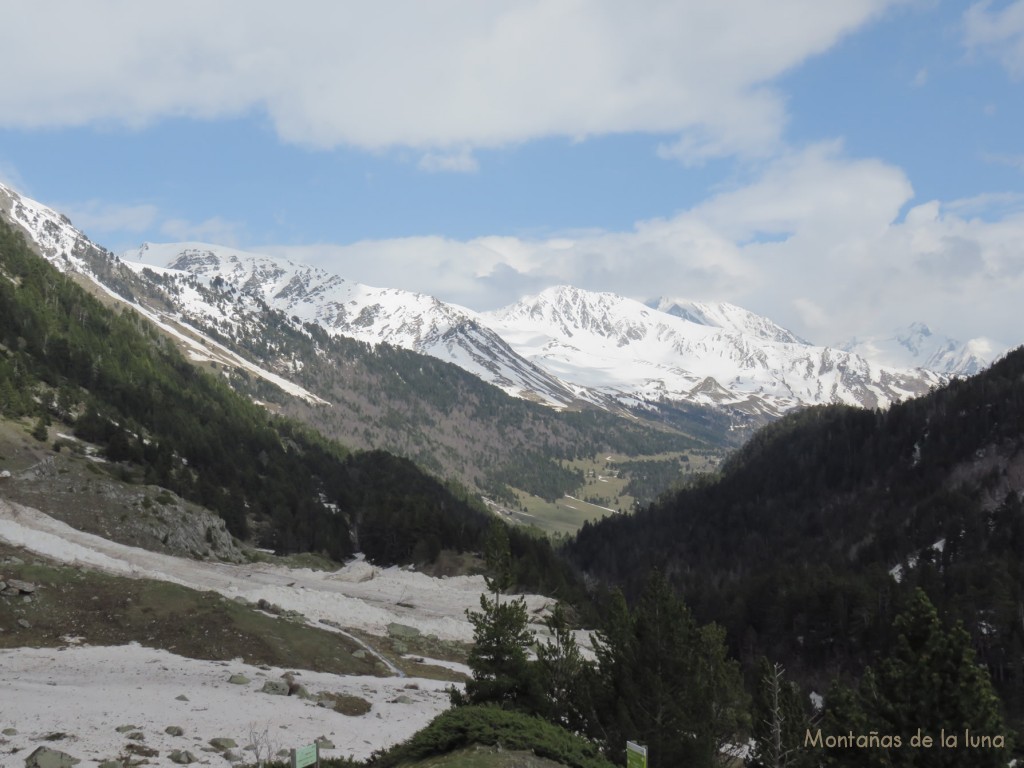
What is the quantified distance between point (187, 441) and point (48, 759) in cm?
9803

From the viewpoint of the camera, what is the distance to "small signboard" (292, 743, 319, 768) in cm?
1994

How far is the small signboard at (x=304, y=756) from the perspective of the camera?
19.9m

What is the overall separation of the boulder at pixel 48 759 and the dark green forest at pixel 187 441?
63849 millimetres

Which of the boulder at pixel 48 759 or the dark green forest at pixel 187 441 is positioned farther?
the dark green forest at pixel 187 441

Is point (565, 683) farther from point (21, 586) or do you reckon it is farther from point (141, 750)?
point (21, 586)

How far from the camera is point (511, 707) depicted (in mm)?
30719

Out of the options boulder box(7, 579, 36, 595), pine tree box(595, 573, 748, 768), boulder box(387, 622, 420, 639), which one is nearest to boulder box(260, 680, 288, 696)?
pine tree box(595, 573, 748, 768)

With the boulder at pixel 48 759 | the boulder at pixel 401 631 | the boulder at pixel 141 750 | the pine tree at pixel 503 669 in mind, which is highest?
the pine tree at pixel 503 669

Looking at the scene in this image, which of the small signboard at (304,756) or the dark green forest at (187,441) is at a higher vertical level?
the dark green forest at (187,441)

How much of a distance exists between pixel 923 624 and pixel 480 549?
85.3 metres

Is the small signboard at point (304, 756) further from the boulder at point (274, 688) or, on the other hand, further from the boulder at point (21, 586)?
the boulder at point (21, 586)

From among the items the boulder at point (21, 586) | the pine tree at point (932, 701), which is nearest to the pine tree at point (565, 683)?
the pine tree at point (932, 701)

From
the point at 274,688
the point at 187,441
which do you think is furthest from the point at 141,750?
the point at 187,441

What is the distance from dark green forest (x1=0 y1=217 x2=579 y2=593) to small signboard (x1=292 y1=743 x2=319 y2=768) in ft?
233
